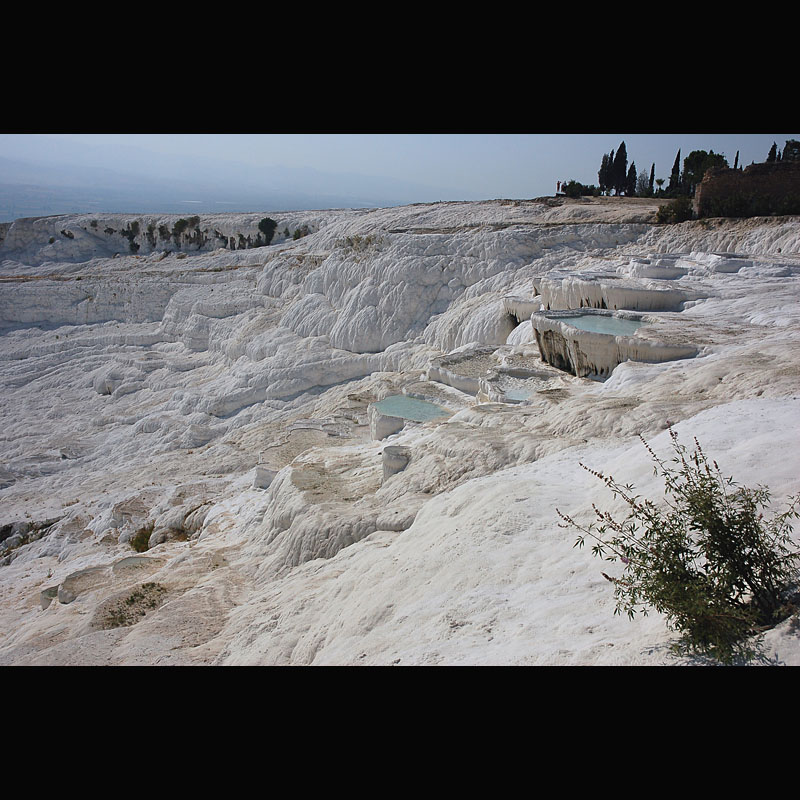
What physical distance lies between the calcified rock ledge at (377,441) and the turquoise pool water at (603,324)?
415 millimetres

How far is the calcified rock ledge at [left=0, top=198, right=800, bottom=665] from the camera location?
16.2ft

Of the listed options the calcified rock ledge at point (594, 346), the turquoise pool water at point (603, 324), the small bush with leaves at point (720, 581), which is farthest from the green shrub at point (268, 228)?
the small bush with leaves at point (720, 581)

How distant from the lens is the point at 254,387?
Result: 17922 millimetres

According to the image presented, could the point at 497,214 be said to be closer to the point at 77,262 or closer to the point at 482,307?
the point at 482,307

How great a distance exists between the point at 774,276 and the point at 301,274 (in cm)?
1541

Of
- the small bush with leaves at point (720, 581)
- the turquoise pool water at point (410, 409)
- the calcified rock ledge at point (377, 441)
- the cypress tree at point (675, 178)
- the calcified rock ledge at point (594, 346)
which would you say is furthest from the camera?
the cypress tree at point (675, 178)

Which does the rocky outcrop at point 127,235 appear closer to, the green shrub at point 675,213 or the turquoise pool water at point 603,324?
the green shrub at point 675,213

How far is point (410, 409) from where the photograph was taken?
11648 mm

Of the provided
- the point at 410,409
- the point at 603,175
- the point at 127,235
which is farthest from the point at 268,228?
the point at 410,409

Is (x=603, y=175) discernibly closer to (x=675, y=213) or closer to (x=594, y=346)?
(x=675, y=213)

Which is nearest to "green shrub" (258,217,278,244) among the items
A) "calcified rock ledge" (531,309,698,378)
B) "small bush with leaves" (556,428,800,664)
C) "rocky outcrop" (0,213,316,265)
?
"rocky outcrop" (0,213,316,265)

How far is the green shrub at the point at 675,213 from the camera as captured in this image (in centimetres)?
2062

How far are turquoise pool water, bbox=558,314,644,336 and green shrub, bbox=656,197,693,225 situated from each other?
10.3m

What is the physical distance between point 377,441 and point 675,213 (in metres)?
14.8
